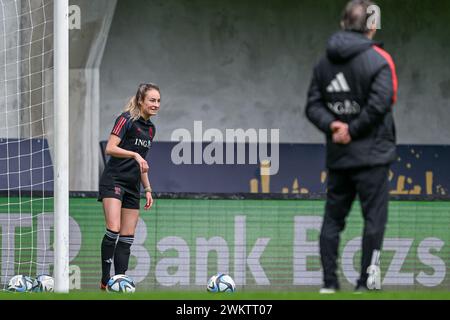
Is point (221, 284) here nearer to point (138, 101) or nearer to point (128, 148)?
point (128, 148)

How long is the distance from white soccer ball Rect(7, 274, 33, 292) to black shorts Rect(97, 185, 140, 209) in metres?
1.39

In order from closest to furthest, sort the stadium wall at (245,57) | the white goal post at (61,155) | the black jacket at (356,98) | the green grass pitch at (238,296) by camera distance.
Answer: the green grass pitch at (238,296) → the black jacket at (356,98) → the white goal post at (61,155) → the stadium wall at (245,57)

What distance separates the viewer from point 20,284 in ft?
39.3

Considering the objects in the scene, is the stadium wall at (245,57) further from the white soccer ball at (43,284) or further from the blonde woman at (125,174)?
the blonde woman at (125,174)

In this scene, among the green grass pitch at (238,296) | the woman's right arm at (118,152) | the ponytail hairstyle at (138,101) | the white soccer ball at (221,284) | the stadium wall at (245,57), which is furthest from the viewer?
the stadium wall at (245,57)

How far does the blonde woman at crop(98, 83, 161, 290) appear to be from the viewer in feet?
36.2

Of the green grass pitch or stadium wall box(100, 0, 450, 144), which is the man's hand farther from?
stadium wall box(100, 0, 450, 144)

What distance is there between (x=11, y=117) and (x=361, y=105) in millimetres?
8658

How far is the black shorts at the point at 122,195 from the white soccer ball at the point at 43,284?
49.0 inches

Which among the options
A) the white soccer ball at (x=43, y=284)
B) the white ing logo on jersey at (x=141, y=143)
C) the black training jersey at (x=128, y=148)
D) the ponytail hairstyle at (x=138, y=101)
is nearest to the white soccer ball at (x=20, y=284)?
the white soccer ball at (x=43, y=284)

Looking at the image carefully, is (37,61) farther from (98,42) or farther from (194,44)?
(194,44)

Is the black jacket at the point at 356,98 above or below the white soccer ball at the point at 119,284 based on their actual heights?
above

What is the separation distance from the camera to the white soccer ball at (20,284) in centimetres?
1191
